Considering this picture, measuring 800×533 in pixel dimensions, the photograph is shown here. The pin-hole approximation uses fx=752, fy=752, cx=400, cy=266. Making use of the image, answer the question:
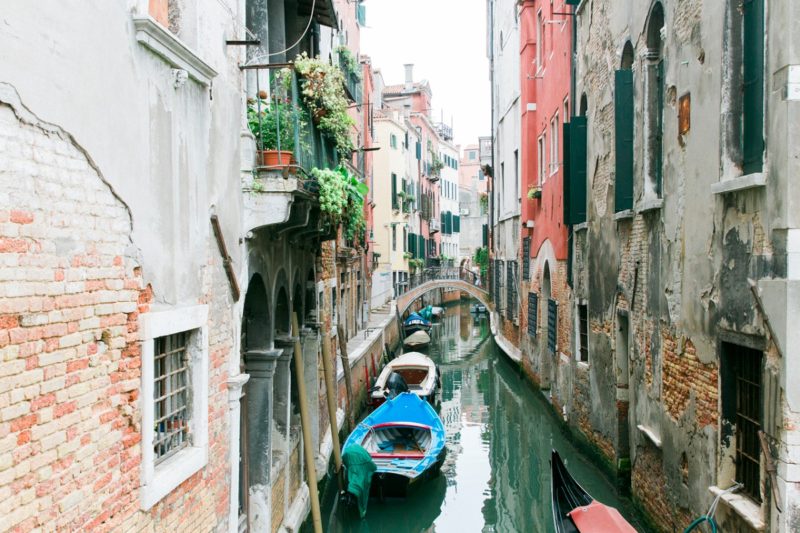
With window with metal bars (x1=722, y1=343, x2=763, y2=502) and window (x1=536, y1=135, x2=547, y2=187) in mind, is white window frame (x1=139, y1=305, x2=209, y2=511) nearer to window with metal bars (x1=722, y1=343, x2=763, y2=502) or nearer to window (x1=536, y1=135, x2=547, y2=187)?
window with metal bars (x1=722, y1=343, x2=763, y2=502)

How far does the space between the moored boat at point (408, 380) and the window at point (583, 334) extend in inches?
159

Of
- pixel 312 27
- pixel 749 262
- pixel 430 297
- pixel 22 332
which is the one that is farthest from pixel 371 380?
pixel 430 297

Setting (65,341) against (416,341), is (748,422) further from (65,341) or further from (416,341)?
(416,341)

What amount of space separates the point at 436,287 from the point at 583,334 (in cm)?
1896

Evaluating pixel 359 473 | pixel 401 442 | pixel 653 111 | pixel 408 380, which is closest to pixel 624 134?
pixel 653 111

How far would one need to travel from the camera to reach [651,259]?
317 inches

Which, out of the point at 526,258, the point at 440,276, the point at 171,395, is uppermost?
the point at 526,258

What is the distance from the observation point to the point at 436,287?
31.1 meters

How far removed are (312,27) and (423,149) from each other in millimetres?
33895

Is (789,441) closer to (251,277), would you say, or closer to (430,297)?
(251,277)

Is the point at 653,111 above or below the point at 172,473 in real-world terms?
above

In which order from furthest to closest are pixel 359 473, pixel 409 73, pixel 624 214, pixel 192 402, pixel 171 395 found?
pixel 409 73 < pixel 359 473 < pixel 624 214 < pixel 192 402 < pixel 171 395

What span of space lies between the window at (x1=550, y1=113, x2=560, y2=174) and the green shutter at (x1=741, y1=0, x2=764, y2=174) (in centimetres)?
918

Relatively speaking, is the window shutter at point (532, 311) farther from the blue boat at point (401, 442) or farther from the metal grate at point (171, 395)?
the metal grate at point (171, 395)
